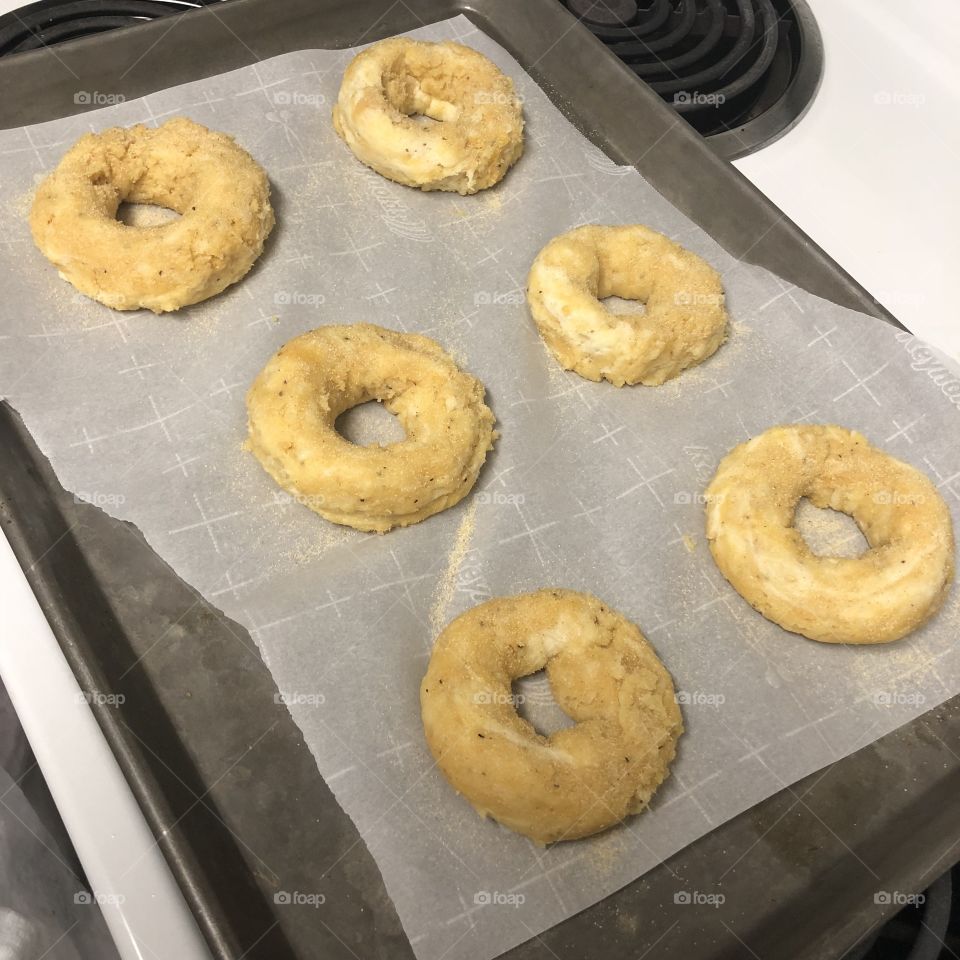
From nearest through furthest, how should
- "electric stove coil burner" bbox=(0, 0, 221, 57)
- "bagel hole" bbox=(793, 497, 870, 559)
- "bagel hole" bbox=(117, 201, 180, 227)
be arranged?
"bagel hole" bbox=(793, 497, 870, 559), "bagel hole" bbox=(117, 201, 180, 227), "electric stove coil burner" bbox=(0, 0, 221, 57)

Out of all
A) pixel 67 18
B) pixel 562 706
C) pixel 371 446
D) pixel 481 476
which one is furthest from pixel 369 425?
pixel 67 18

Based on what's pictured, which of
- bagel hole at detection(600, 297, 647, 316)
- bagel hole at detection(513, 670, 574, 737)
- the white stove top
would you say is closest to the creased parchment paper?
bagel hole at detection(513, 670, 574, 737)

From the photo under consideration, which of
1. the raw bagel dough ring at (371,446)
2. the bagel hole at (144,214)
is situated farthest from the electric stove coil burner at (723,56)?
the bagel hole at (144,214)

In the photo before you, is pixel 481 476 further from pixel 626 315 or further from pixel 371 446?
pixel 626 315

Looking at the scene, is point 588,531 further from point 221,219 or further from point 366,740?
point 221,219

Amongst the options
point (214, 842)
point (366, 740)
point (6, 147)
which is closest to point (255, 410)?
point (366, 740)

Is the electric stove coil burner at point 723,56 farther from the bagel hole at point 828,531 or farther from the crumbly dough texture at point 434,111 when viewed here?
the bagel hole at point 828,531

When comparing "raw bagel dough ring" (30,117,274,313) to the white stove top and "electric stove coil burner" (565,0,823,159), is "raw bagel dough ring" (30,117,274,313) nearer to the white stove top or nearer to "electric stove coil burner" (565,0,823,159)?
"electric stove coil burner" (565,0,823,159)
